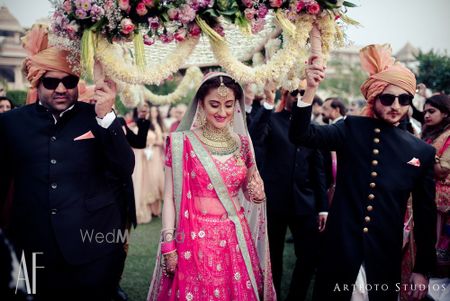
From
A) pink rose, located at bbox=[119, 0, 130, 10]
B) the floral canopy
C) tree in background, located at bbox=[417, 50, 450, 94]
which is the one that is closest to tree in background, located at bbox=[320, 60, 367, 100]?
tree in background, located at bbox=[417, 50, 450, 94]

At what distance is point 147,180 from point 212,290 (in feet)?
20.0

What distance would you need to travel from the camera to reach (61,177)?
3.02 meters

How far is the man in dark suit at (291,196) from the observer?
4.57 meters

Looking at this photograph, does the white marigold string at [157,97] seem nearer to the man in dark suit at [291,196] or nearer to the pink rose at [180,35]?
the man in dark suit at [291,196]

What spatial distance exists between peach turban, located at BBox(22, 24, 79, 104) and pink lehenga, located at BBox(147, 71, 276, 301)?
40.3 inches

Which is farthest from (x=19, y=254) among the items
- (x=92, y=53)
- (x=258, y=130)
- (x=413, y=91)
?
(x=413, y=91)

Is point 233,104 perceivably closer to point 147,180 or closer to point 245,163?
point 245,163

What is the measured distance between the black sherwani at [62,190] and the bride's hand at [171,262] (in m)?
0.50

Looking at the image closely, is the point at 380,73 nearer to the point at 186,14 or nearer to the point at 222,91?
the point at 222,91

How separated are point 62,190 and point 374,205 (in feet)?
7.61

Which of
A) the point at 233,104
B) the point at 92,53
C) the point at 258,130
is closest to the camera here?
the point at 92,53

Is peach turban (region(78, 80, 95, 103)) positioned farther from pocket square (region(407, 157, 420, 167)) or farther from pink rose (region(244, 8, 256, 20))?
pocket square (region(407, 157, 420, 167))

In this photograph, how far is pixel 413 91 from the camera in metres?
3.11

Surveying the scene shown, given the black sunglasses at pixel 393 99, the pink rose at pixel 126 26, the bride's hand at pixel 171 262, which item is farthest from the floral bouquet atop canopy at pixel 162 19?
the bride's hand at pixel 171 262
